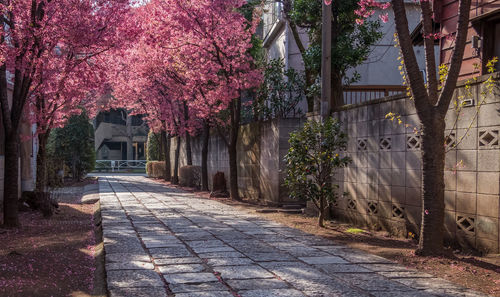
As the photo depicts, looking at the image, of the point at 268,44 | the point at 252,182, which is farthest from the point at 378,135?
the point at 268,44

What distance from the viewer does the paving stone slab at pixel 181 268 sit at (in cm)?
564

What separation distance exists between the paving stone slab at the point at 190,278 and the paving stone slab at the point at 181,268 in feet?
0.52

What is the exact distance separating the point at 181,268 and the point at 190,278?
0.50 meters

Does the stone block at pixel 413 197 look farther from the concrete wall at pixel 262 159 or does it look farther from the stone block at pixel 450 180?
the concrete wall at pixel 262 159

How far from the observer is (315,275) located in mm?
5523

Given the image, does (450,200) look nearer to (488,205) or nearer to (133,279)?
(488,205)

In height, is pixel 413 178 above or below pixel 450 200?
above

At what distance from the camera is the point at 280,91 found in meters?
15.8

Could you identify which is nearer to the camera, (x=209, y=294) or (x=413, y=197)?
(x=209, y=294)

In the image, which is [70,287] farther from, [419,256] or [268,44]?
[268,44]

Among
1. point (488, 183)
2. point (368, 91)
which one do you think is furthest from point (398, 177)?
point (368, 91)

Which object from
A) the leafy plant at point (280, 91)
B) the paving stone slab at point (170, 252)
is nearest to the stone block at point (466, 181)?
the paving stone slab at point (170, 252)

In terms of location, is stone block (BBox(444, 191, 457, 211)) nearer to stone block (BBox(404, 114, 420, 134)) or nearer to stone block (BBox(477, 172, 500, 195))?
stone block (BBox(477, 172, 500, 195))

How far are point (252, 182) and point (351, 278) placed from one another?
418 inches
